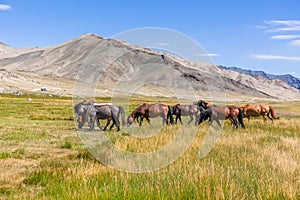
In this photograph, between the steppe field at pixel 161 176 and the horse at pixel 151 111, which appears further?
the horse at pixel 151 111

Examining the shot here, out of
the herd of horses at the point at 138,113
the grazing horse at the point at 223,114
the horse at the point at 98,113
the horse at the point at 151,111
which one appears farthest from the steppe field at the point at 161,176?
the horse at the point at 151,111

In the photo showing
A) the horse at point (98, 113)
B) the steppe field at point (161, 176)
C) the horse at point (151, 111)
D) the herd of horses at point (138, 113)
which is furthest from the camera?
the horse at point (151, 111)

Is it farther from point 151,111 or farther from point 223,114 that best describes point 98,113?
point 223,114

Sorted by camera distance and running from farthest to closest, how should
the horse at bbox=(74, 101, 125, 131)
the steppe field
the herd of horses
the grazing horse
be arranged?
1. the grazing horse
2. the herd of horses
3. the horse at bbox=(74, 101, 125, 131)
4. the steppe field

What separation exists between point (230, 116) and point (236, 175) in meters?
15.1

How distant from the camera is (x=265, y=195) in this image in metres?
6.08

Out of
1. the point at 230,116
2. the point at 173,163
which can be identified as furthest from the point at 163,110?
the point at 173,163

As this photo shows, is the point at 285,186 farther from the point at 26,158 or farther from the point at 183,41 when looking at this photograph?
the point at 26,158

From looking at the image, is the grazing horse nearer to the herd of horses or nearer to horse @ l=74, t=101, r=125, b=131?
the herd of horses

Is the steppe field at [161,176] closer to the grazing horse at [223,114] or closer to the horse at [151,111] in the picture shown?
the grazing horse at [223,114]

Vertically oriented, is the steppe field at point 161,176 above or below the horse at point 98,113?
below

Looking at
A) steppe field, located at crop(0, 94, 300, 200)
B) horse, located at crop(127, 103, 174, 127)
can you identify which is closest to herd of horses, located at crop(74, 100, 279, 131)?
horse, located at crop(127, 103, 174, 127)

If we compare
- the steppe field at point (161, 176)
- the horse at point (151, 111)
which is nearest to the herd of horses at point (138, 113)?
the horse at point (151, 111)

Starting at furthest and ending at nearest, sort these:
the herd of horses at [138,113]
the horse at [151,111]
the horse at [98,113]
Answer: the horse at [151,111] < the herd of horses at [138,113] < the horse at [98,113]
